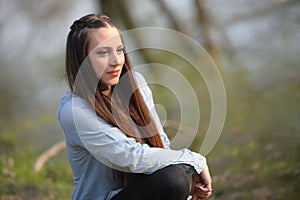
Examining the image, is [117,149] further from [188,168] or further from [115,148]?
[188,168]

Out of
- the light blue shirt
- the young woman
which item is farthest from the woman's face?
the light blue shirt

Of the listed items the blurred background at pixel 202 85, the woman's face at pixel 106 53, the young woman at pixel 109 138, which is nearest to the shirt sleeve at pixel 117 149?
the young woman at pixel 109 138

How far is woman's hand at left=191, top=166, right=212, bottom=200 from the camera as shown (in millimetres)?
2088

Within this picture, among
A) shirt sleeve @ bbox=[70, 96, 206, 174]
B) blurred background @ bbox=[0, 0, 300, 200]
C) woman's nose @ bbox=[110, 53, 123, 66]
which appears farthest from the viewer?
blurred background @ bbox=[0, 0, 300, 200]

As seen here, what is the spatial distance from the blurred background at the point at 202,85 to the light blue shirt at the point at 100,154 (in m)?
1.02

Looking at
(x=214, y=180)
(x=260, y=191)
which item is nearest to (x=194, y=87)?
(x=214, y=180)

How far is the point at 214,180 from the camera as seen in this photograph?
11.2ft

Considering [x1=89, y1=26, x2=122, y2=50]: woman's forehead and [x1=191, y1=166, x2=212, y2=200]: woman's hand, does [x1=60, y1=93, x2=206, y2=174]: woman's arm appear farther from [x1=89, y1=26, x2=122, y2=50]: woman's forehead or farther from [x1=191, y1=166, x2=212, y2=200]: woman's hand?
[x1=89, y1=26, x2=122, y2=50]: woman's forehead

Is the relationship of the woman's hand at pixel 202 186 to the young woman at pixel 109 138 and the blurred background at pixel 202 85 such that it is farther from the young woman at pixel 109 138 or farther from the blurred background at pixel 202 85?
the blurred background at pixel 202 85

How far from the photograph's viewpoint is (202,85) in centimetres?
504

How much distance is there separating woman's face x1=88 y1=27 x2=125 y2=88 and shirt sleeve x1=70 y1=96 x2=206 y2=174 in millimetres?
145

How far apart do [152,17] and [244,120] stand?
1955 millimetres

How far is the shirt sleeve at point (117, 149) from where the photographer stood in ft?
6.44

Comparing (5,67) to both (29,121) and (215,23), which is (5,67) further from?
(215,23)
